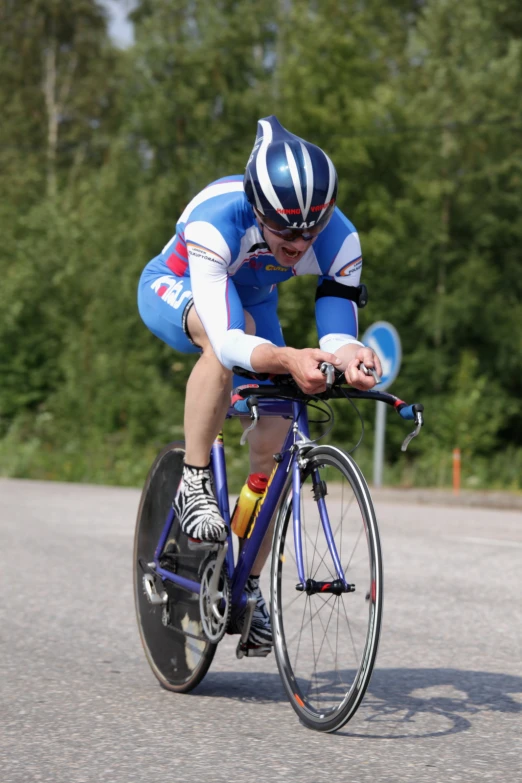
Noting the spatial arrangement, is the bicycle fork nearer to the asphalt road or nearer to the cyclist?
the cyclist

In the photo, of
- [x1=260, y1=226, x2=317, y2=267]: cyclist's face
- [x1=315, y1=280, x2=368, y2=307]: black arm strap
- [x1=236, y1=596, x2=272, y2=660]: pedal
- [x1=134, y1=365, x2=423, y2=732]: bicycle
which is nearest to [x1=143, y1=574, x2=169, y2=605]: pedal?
[x1=134, y1=365, x2=423, y2=732]: bicycle

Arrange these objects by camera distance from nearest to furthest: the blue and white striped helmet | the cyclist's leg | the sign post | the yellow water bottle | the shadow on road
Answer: the blue and white striped helmet
the shadow on road
the cyclist's leg
the yellow water bottle
the sign post

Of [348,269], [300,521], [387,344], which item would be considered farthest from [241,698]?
[387,344]

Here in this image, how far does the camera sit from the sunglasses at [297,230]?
394cm

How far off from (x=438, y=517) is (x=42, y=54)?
116 feet

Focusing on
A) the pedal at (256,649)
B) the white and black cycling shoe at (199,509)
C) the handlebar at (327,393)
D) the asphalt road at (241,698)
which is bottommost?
the asphalt road at (241,698)

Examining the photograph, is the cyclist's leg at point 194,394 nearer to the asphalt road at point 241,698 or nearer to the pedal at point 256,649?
the pedal at point 256,649

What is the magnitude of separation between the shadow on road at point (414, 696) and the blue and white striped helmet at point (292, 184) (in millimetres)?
1596

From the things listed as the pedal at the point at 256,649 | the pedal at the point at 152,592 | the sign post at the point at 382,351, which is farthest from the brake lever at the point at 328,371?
the sign post at the point at 382,351

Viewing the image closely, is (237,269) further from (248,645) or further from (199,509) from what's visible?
(248,645)

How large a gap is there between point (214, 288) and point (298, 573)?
0.92 meters

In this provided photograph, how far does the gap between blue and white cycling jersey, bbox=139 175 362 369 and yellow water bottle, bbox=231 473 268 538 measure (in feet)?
1.84

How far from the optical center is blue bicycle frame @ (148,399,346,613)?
3.94m

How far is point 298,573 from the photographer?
154 inches
